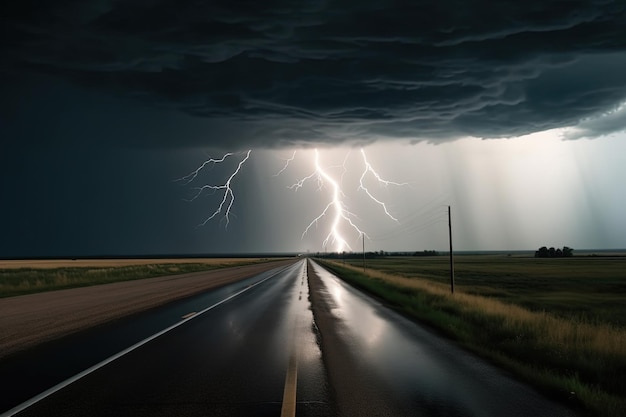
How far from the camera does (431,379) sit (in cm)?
625

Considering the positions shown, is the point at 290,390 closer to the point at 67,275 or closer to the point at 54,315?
the point at 54,315

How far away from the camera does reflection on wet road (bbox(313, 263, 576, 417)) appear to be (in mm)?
5027

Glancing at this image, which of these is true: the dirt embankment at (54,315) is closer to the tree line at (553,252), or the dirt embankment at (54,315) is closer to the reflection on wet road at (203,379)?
the reflection on wet road at (203,379)

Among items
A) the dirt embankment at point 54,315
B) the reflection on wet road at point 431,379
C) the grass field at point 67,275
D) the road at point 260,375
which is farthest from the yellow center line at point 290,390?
the grass field at point 67,275

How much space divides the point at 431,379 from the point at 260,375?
2256 millimetres

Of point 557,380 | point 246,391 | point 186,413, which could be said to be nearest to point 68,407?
point 186,413

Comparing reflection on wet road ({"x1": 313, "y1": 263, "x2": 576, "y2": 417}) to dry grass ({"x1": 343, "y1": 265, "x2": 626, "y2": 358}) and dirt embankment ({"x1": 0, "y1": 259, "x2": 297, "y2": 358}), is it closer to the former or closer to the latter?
dry grass ({"x1": 343, "y1": 265, "x2": 626, "y2": 358})

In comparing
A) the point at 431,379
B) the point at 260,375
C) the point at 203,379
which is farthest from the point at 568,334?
the point at 203,379

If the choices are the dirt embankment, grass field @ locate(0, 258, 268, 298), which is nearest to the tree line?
grass field @ locate(0, 258, 268, 298)

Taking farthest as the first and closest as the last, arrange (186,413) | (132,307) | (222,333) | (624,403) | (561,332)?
(132,307), (222,333), (561,332), (624,403), (186,413)

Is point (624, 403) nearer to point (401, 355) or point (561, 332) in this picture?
point (401, 355)

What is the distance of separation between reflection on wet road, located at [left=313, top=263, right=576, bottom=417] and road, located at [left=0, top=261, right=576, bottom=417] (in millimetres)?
15

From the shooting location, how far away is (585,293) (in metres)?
29.0

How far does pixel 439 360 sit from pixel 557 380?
1.77 metres
